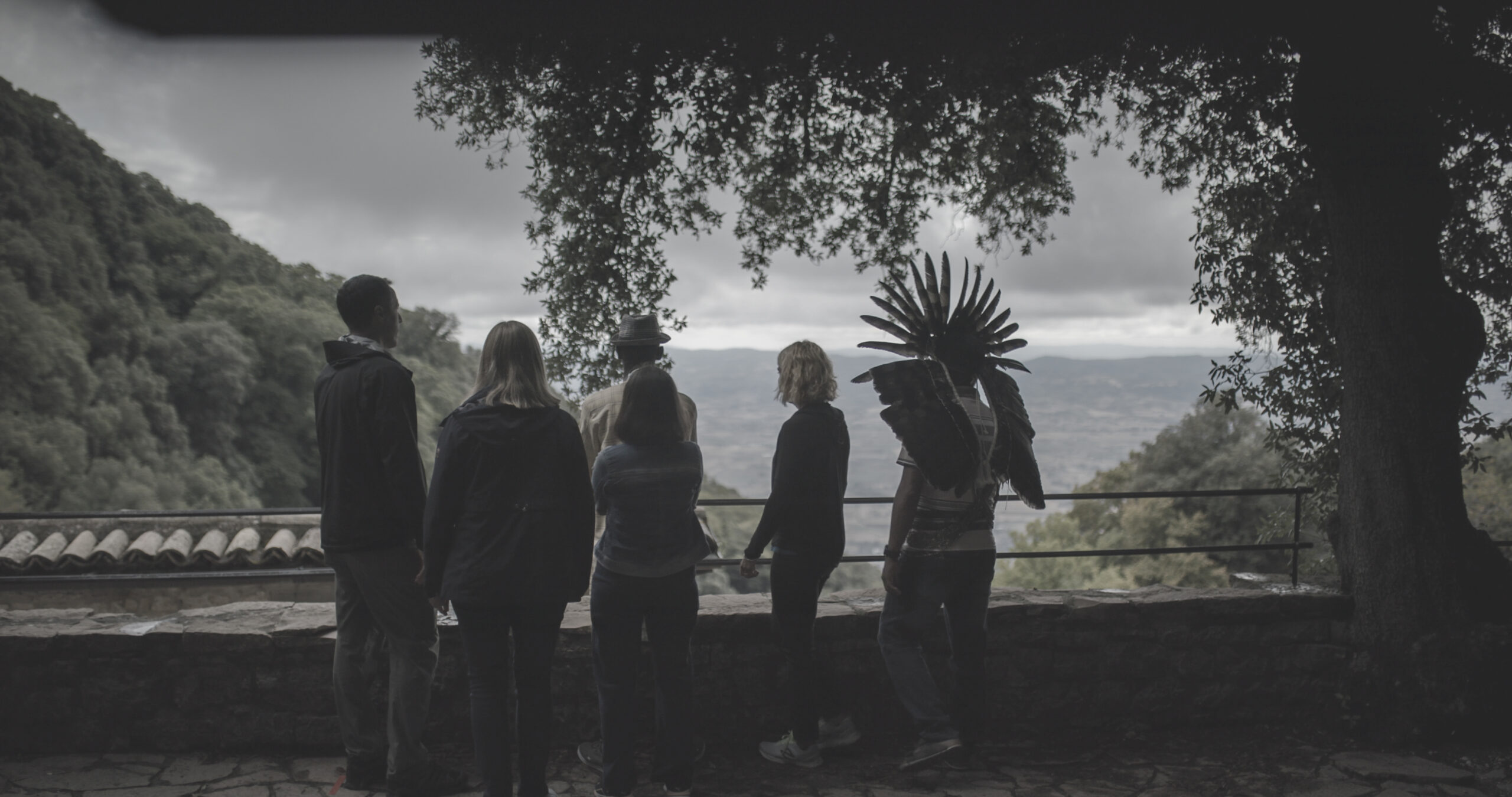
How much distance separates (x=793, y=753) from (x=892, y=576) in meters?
0.81

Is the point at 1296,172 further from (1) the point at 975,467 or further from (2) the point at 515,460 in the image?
(2) the point at 515,460

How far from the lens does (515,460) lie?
2.90m

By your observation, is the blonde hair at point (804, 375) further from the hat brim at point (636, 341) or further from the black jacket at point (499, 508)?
the black jacket at point (499, 508)

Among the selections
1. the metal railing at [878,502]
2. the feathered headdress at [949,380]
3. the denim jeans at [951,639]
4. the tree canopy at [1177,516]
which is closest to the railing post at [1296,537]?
the metal railing at [878,502]

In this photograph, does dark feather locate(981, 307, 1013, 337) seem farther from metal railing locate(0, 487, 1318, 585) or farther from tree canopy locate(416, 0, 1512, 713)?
tree canopy locate(416, 0, 1512, 713)

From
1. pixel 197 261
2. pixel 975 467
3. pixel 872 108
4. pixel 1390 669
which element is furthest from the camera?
pixel 197 261

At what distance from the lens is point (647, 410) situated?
317 centimetres

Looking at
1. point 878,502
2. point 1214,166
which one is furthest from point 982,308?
point 1214,166

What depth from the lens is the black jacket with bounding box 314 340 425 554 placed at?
3027 mm

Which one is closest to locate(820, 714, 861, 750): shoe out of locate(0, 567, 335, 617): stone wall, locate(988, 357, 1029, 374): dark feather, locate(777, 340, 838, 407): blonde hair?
locate(777, 340, 838, 407): blonde hair

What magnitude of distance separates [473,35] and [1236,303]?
460cm

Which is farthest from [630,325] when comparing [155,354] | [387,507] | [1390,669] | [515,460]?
[155,354]

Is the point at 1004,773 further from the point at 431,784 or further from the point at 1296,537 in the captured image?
the point at 431,784

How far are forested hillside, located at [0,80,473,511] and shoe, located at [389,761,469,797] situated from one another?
28190 millimetres
